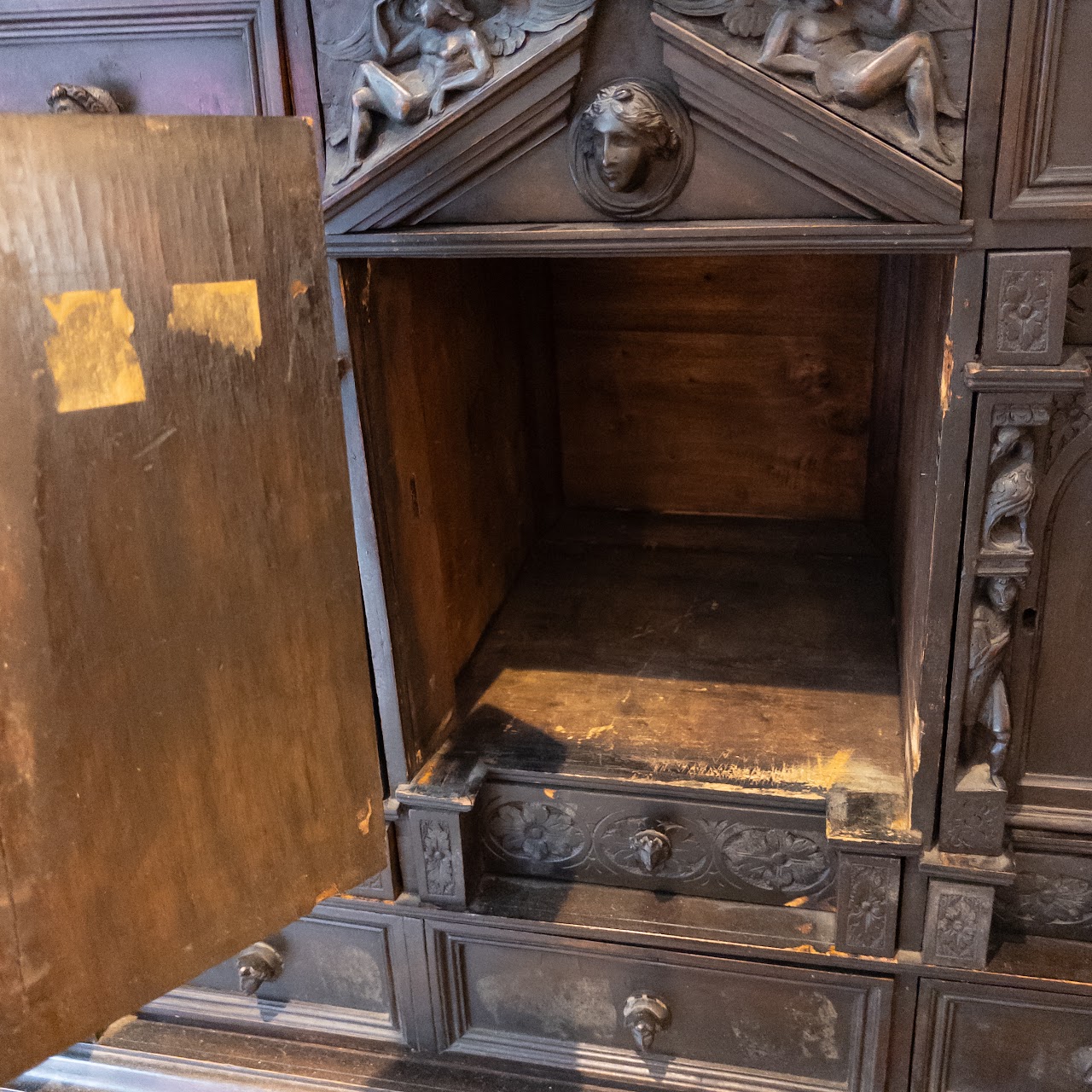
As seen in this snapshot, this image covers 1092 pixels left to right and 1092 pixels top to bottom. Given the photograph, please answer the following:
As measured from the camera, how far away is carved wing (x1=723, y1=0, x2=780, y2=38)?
3.36 feet

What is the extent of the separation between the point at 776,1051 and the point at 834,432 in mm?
1124

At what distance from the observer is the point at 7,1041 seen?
917 mm

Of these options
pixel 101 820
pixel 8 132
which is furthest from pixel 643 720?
pixel 8 132

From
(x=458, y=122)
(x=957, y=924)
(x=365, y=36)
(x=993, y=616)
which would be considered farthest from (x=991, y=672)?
(x=365, y=36)

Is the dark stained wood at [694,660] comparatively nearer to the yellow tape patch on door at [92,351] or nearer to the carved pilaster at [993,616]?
the carved pilaster at [993,616]

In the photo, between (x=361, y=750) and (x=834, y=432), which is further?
(x=834, y=432)

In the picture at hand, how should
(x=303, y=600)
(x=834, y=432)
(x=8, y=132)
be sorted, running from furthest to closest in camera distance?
(x=834, y=432) → (x=303, y=600) → (x=8, y=132)

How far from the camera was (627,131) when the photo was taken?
1.06m

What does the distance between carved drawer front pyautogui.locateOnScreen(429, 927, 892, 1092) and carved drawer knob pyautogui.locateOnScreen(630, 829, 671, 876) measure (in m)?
0.13

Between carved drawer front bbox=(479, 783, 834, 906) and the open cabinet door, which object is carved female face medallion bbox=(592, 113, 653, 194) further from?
carved drawer front bbox=(479, 783, 834, 906)

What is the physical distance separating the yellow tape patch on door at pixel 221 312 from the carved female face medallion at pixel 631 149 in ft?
1.30

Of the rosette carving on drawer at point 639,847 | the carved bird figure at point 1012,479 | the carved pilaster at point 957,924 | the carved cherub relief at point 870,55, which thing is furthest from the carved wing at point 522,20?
the carved pilaster at point 957,924

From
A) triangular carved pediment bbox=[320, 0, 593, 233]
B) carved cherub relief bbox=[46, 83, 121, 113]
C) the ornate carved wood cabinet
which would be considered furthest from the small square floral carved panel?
carved cherub relief bbox=[46, 83, 121, 113]

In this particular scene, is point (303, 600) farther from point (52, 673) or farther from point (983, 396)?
point (983, 396)
